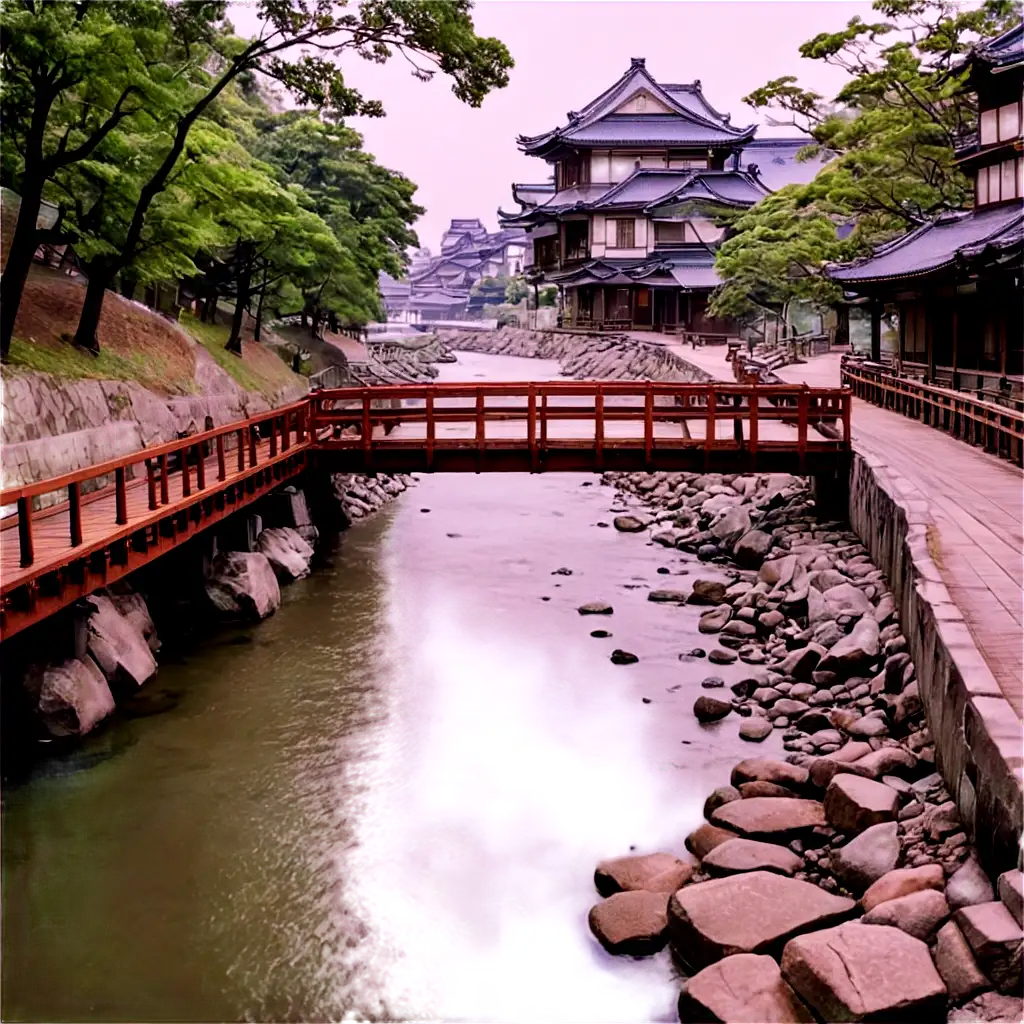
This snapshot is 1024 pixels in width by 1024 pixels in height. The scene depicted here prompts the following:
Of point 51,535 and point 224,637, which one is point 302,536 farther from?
point 51,535

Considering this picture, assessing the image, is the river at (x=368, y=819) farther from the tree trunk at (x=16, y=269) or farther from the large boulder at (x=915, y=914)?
the tree trunk at (x=16, y=269)

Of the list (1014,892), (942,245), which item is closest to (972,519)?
(1014,892)

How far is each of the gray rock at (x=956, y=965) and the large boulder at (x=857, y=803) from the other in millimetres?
2059

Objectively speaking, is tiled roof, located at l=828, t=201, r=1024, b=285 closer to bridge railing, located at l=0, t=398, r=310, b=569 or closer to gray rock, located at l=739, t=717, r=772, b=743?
gray rock, located at l=739, t=717, r=772, b=743

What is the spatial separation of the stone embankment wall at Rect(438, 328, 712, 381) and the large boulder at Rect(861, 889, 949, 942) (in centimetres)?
2934

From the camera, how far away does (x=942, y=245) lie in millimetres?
26281

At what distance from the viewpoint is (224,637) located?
17109 mm

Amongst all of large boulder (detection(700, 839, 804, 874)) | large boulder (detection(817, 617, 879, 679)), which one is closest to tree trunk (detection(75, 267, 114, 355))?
large boulder (detection(817, 617, 879, 679))

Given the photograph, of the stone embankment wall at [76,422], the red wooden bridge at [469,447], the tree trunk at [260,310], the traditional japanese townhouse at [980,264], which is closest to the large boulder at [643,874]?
the red wooden bridge at [469,447]

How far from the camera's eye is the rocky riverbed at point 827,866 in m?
7.27

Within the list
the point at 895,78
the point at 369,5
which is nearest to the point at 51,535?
the point at 369,5

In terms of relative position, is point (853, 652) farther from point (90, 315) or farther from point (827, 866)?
point (90, 315)

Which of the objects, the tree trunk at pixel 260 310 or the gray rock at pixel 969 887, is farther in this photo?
the tree trunk at pixel 260 310

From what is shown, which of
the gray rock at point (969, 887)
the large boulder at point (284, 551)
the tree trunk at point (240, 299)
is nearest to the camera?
the gray rock at point (969, 887)
